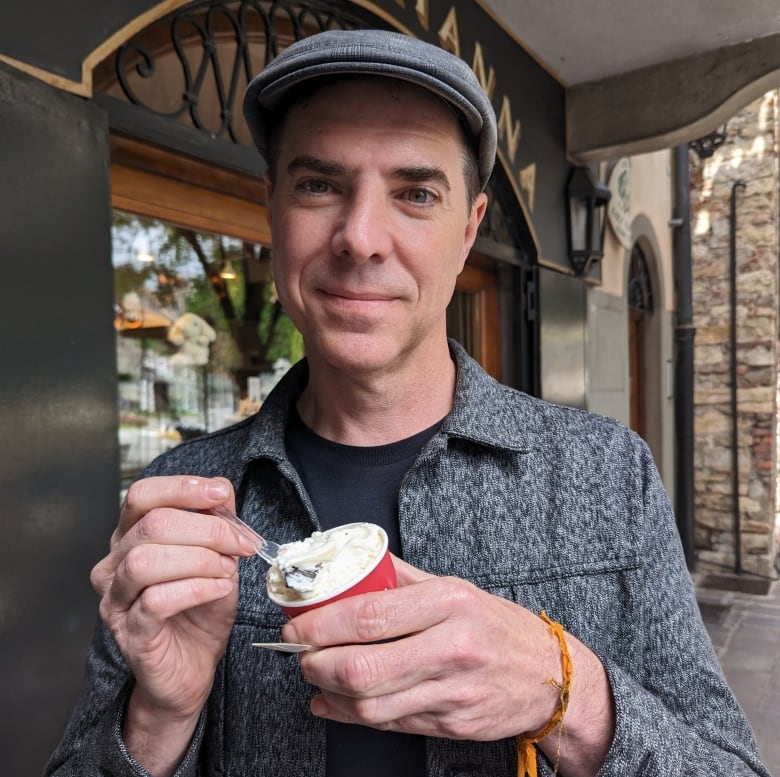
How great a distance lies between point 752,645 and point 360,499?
5.49 m

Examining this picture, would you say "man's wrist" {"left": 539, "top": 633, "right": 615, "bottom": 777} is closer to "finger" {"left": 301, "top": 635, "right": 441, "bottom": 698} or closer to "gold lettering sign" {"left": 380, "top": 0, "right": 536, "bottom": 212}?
"finger" {"left": 301, "top": 635, "right": 441, "bottom": 698}

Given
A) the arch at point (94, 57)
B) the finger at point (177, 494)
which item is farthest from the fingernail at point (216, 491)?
the arch at point (94, 57)

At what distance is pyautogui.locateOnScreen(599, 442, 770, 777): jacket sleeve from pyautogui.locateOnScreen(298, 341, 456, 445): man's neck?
1.35 feet

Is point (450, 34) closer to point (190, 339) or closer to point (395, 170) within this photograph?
point (190, 339)

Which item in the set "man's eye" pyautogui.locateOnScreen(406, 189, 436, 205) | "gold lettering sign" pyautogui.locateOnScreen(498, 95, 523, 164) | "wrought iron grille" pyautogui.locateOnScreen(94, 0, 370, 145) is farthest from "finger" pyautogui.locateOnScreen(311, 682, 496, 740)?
"gold lettering sign" pyautogui.locateOnScreen(498, 95, 523, 164)

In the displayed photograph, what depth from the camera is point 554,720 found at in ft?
2.92

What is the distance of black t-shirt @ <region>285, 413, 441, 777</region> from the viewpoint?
41.9 inches

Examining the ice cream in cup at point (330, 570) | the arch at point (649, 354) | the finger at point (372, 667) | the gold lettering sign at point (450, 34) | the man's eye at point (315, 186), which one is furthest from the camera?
the arch at point (649, 354)

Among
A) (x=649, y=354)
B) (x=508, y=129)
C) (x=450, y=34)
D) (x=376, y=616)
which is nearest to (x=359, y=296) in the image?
(x=376, y=616)

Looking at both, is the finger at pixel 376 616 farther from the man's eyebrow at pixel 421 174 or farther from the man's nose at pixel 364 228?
the man's eyebrow at pixel 421 174

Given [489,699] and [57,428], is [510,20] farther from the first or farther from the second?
[489,699]

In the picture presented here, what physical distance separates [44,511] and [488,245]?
2.82 meters

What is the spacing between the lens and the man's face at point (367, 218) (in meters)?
1.13

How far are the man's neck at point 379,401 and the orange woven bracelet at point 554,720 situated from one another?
46 cm
